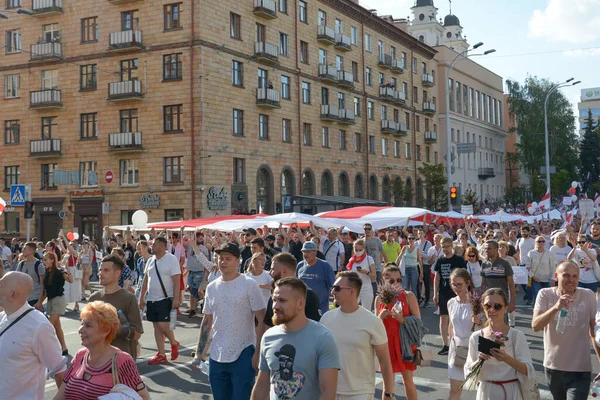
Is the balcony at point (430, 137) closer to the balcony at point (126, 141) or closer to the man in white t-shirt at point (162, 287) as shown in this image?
the balcony at point (126, 141)

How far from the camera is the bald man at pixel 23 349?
5.05m

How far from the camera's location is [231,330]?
6.62 metres

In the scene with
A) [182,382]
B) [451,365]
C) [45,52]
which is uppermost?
[45,52]

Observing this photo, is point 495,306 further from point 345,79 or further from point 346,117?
point 345,79

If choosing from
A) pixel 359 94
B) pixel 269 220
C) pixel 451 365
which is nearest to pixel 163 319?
pixel 451 365

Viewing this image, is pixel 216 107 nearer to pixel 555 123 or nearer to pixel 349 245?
pixel 349 245

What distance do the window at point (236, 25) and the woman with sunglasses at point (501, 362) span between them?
118 feet

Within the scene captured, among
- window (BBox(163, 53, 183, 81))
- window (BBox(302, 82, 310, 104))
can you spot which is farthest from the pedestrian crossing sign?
window (BBox(302, 82, 310, 104))

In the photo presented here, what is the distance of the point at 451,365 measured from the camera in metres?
7.36

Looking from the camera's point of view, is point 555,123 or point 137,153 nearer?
point 137,153

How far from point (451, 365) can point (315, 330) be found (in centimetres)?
334

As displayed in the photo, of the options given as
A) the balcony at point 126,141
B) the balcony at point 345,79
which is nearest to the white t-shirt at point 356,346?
the balcony at point 126,141

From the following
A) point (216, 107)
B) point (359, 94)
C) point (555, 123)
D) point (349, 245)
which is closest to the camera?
point (349, 245)

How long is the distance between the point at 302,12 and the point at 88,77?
14.2 metres
